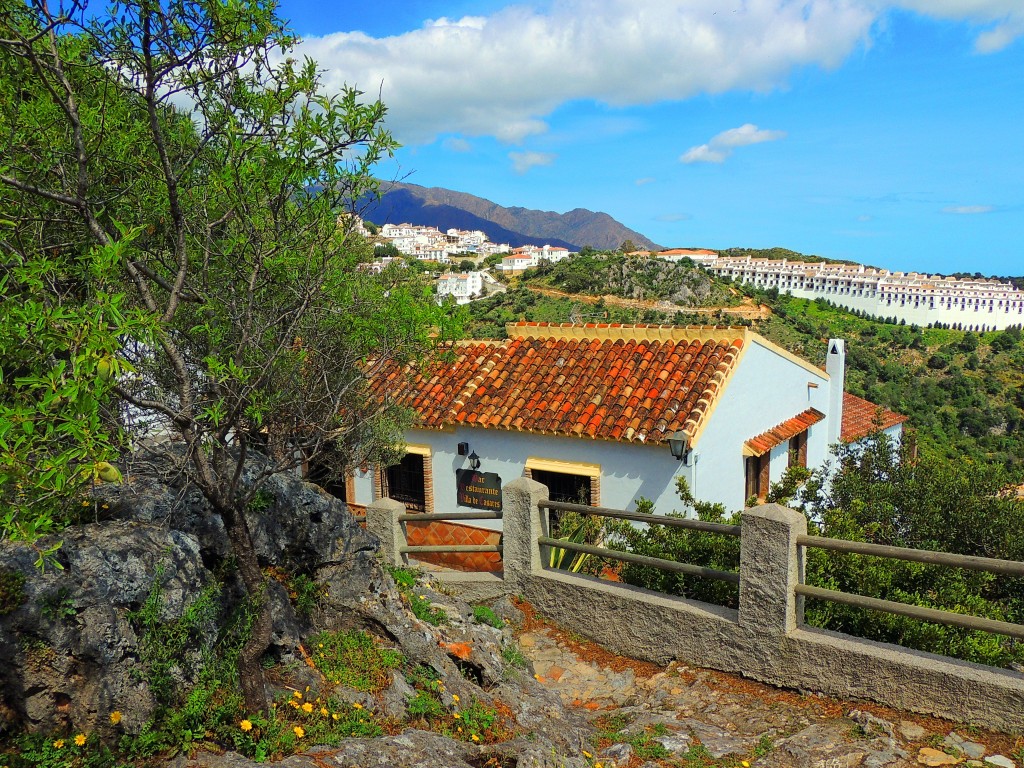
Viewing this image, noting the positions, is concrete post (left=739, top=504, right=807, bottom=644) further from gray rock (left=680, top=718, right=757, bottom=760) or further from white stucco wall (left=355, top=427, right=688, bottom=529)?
white stucco wall (left=355, top=427, right=688, bottom=529)

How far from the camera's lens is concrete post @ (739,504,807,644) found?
569 cm

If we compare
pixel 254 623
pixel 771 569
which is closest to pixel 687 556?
pixel 771 569

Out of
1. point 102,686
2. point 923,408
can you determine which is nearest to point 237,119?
point 102,686

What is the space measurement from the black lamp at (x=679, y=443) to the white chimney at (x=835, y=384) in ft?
23.1

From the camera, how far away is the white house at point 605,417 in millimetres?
10625

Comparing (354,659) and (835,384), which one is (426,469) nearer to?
(354,659)

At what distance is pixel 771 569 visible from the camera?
19.0ft

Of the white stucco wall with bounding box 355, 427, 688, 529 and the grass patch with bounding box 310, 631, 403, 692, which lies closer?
the grass patch with bounding box 310, 631, 403, 692

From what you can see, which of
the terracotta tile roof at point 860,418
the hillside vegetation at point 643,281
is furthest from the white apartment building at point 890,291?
the terracotta tile roof at point 860,418

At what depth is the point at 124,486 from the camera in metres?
4.54

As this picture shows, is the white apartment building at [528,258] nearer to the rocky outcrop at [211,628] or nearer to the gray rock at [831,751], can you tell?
the rocky outcrop at [211,628]

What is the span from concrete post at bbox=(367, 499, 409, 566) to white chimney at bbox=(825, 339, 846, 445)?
10994 mm

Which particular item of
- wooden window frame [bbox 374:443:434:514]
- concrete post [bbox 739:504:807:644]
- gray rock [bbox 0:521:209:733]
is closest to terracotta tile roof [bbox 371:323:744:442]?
wooden window frame [bbox 374:443:434:514]

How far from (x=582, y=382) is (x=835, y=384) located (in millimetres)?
6937
